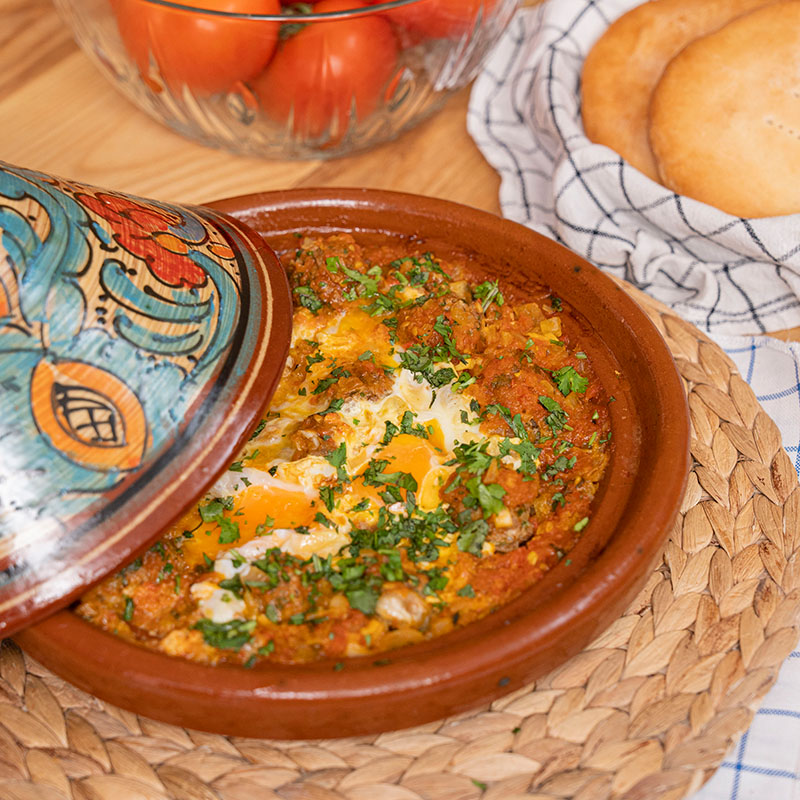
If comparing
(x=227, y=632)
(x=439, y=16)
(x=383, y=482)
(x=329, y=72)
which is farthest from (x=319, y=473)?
(x=439, y=16)

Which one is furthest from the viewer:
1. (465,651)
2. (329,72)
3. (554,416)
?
(329,72)

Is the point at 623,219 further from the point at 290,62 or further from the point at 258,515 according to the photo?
the point at 258,515

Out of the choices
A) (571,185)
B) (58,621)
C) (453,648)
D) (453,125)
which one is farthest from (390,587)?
(453,125)

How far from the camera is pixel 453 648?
1.79 metres

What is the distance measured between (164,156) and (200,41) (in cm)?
72

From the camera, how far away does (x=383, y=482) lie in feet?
6.99

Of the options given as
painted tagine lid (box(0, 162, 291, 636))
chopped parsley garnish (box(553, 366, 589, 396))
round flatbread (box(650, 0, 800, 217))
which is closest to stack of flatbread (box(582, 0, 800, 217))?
round flatbread (box(650, 0, 800, 217))

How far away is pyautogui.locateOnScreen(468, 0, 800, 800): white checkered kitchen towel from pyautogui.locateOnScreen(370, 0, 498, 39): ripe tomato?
431mm

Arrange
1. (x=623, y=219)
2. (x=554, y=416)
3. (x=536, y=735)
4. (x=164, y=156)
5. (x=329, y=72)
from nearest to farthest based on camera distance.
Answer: (x=536, y=735) → (x=554, y=416) → (x=329, y=72) → (x=623, y=219) → (x=164, y=156)

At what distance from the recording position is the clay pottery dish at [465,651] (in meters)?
1.74

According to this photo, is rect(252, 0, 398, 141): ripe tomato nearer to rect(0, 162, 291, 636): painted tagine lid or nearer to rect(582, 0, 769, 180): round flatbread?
rect(582, 0, 769, 180): round flatbread

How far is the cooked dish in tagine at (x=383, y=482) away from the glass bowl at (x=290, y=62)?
0.84 meters

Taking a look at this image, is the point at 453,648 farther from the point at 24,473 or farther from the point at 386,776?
the point at 24,473

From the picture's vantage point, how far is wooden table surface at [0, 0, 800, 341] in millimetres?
3557
